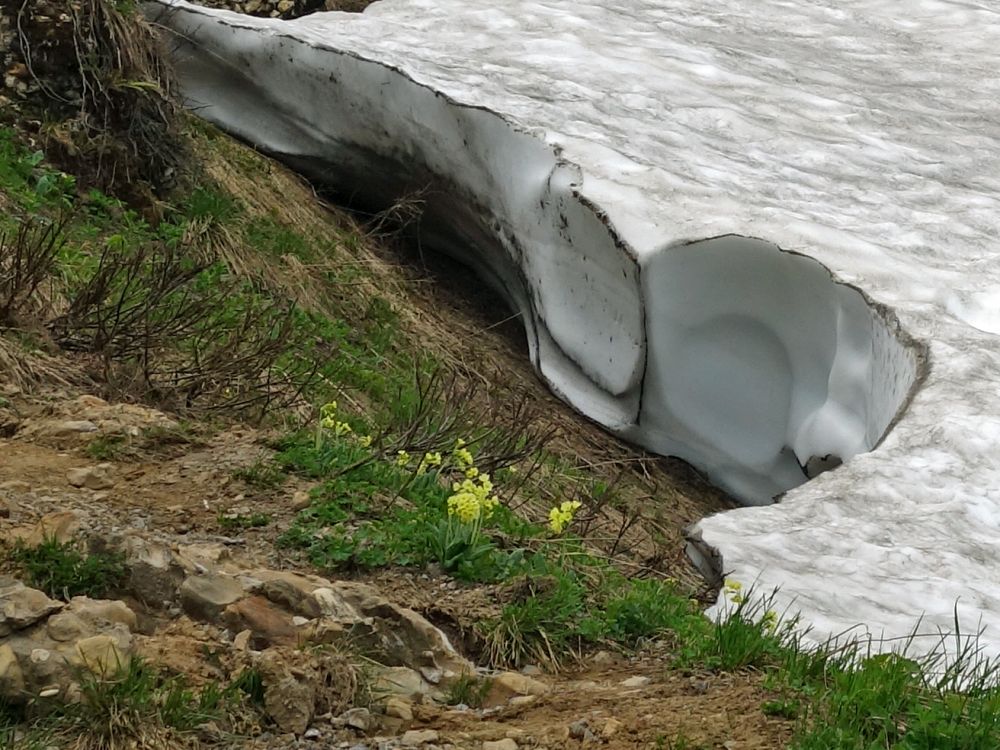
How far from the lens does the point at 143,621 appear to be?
2.74m

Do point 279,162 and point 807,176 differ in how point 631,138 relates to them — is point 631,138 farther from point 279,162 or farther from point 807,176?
point 279,162

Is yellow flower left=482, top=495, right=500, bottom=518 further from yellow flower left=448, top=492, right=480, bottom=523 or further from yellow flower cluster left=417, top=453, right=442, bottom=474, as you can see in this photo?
yellow flower cluster left=417, top=453, right=442, bottom=474

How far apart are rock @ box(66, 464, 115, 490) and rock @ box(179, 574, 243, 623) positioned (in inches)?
27.3

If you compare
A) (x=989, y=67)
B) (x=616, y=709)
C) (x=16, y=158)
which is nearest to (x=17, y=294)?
(x=16, y=158)

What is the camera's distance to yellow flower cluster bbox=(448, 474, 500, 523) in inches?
127

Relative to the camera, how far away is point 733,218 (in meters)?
5.69

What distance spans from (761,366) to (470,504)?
296 cm

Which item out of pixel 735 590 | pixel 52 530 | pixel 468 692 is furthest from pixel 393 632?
pixel 735 590

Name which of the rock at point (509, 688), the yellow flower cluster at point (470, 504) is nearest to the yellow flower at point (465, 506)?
the yellow flower cluster at point (470, 504)

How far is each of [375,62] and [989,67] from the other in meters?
4.33

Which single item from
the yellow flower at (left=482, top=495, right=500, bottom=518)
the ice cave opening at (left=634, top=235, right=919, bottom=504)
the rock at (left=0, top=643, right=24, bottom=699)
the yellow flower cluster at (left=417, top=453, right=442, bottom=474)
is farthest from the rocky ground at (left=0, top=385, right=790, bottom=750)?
the ice cave opening at (left=634, top=235, right=919, bottom=504)

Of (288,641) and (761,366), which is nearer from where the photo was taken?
(288,641)

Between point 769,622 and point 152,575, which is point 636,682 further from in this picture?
point 152,575

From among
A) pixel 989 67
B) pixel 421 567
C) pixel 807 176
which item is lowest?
pixel 421 567
